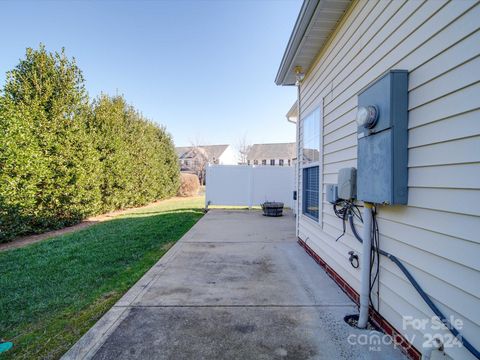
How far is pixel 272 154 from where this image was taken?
38344mm

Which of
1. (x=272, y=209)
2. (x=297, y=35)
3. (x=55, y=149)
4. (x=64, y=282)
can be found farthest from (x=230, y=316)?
(x=55, y=149)

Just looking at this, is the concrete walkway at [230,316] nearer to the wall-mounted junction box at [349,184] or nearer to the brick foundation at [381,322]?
the brick foundation at [381,322]

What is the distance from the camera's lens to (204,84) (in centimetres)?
1619

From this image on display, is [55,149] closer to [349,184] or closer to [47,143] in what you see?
[47,143]

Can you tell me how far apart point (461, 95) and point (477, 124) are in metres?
0.21

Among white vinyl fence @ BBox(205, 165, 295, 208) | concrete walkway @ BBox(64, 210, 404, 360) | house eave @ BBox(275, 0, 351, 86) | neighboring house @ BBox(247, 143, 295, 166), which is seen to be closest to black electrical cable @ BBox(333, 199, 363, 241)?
concrete walkway @ BBox(64, 210, 404, 360)

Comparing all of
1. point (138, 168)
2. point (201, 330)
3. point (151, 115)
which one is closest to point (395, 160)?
point (201, 330)

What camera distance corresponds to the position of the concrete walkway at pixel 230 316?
1.90 m

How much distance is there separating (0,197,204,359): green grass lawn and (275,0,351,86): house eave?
4.04 m

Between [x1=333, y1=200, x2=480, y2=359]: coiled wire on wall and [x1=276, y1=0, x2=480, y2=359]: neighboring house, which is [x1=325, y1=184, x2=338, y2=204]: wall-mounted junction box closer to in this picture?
[x1=333, y1=200, x2=480, y2=359]: coiled wire on wall

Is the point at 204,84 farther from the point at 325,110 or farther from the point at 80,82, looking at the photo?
the point at 325,110

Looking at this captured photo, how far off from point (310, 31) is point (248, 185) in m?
7.86

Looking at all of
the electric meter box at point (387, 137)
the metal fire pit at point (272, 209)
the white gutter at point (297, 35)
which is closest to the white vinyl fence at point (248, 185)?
the metal fire pit at point (272, 209)

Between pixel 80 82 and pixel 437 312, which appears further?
pixel 80 82
